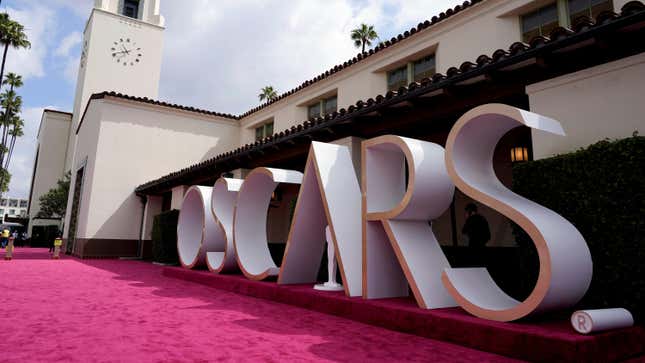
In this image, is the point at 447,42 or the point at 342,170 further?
the point at 447,42

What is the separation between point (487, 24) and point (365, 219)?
27.2 ft

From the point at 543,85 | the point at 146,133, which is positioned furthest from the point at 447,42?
the point at 146,133

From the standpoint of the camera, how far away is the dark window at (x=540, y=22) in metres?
10.2

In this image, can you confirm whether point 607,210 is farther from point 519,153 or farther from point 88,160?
point 88,160

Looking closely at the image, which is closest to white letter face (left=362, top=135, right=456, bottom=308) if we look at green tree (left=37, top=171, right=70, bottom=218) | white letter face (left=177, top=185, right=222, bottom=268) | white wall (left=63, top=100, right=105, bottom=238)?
white letter face (left=177, top=185, right=222, bottom=268)

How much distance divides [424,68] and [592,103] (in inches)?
314

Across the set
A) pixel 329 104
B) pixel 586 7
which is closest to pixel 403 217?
pixel 586 7

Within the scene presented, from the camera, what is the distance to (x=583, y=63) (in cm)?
589

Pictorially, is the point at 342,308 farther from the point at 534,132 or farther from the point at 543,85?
the point at 543,85

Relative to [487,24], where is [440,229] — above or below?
below

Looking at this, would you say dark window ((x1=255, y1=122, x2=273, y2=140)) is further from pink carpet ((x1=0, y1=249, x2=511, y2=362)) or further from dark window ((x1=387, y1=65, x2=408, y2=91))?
pink carpet ((x1=0, y1=249, x2=511, y2=362))

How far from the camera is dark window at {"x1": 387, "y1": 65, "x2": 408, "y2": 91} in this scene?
13891 millimetres

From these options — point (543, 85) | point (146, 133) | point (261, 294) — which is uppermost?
point (146, 133)

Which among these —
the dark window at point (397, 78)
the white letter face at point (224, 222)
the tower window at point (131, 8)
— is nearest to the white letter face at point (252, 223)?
the white letter face at point (224, 222)
